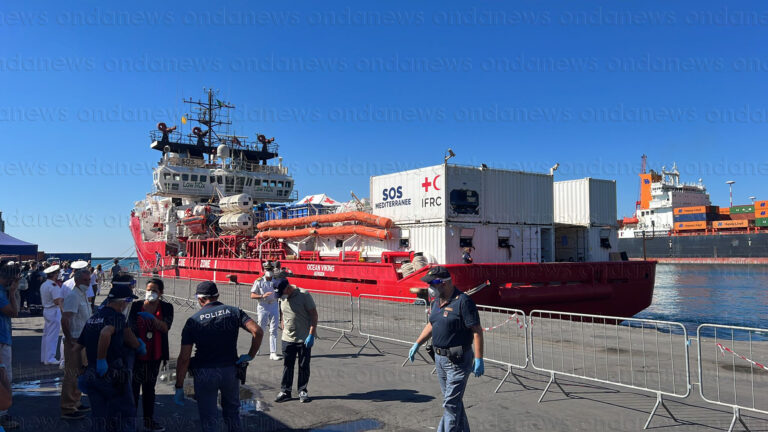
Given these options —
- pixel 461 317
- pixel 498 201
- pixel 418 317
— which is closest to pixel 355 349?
pixel 418 317

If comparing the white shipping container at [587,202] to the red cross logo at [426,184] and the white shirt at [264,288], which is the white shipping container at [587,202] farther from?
the white shirt at [264,288]

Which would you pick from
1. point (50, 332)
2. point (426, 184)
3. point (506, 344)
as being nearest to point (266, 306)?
point (50, 332)

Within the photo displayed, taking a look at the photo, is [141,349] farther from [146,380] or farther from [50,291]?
[50,291]

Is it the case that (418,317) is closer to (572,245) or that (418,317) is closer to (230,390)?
(230,390)

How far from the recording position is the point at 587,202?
774 inches

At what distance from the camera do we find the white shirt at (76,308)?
6.28 meters

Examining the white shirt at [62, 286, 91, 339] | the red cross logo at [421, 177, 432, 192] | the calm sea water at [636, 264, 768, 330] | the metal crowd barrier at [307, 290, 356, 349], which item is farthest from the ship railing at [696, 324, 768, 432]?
the red cross logo at [421, 177, 432, 192]

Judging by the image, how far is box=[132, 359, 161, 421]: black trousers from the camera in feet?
16.4

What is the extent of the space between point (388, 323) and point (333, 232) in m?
8.94

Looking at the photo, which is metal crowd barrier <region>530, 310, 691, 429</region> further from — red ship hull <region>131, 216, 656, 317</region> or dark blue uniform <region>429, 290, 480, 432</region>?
red ship hull <region>131, 216, 656, 317</region>

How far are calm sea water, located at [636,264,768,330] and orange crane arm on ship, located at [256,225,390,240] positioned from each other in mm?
10140

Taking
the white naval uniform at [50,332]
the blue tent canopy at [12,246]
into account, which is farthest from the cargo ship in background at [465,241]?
the blue tent canopy at [12,246]

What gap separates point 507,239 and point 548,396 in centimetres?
1205

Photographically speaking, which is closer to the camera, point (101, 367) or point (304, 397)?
point (101, 367)
